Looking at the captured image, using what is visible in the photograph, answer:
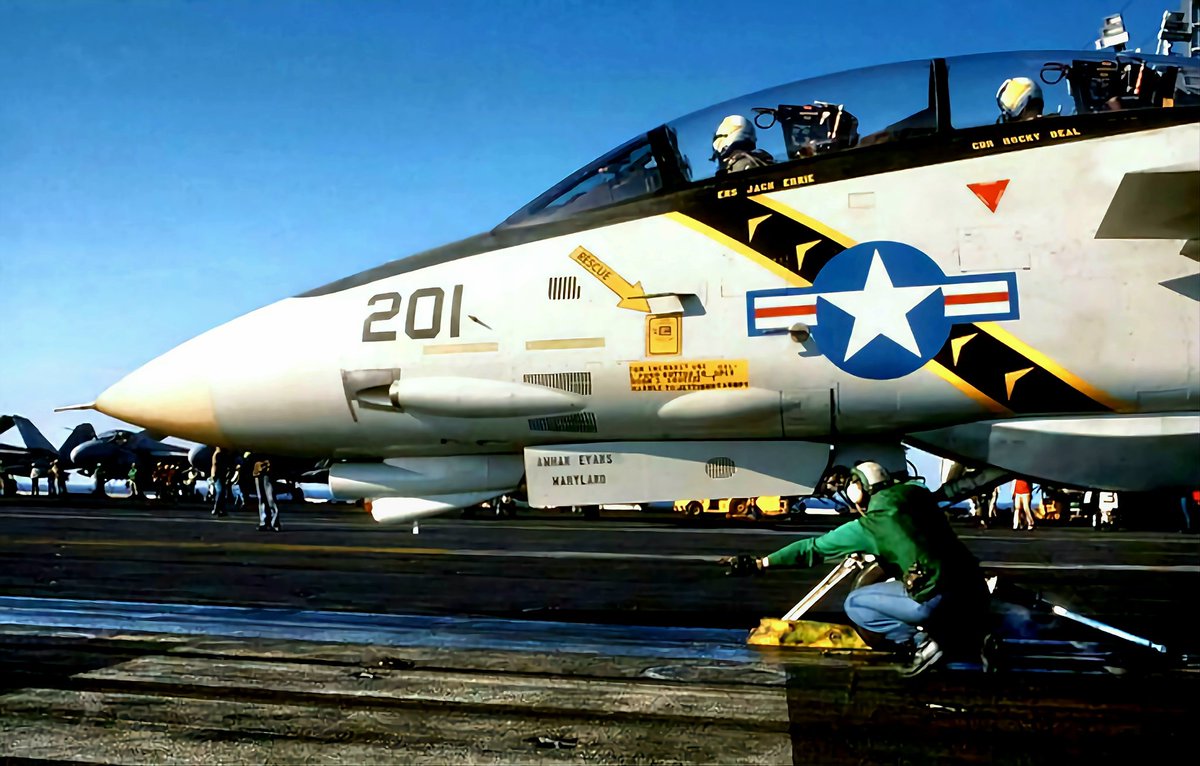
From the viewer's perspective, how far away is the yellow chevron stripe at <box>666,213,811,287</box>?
22.1 ft

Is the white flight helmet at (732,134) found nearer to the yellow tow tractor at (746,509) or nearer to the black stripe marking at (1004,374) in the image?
the black stripe marking at (1004,374)

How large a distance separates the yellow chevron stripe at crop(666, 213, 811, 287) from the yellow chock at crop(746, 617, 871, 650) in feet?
8.51

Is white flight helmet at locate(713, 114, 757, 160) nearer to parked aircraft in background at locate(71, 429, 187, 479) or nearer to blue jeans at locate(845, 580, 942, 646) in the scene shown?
blue jeans at locate(845, 580, 942, 646)

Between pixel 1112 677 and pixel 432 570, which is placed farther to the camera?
pixel 432 570

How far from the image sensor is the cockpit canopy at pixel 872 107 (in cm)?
694

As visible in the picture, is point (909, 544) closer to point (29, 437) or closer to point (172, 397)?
point (172, 397)

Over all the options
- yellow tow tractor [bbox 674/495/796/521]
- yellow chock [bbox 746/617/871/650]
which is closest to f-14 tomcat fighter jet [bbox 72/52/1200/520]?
yellow chock [bbox 746/617/871/650]

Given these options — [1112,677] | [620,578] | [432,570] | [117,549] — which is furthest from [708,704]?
[117,549]

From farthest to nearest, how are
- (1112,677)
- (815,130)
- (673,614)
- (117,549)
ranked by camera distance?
(117,549)
(673,614)
(815,130)
(1112,677)

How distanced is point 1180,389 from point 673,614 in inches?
194

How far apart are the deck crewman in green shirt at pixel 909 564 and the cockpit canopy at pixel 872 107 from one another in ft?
8.07

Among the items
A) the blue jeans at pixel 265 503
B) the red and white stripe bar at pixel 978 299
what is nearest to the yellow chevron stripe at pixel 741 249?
the red and white stripe bar at pixel 978 299

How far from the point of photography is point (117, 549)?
17.6m

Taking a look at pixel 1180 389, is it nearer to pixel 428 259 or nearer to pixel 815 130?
pixel 815 130
